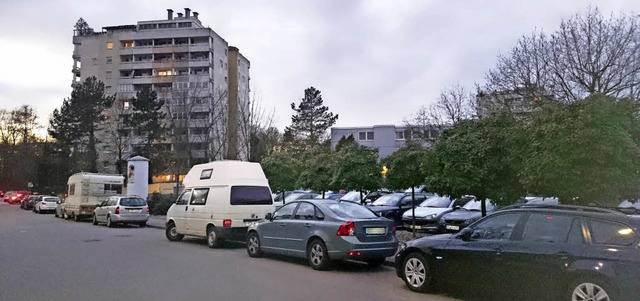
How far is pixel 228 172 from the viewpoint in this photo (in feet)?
53.7

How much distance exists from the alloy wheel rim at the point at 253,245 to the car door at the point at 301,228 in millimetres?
1377

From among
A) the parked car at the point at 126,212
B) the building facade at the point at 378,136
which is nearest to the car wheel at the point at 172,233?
the parked car at the point at 126,212

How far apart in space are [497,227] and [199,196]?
11.1 meters

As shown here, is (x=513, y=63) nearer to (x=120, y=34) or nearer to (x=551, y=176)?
(x=551, y=176)

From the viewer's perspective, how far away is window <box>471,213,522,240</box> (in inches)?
312

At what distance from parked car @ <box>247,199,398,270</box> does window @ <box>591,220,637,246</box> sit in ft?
16.0

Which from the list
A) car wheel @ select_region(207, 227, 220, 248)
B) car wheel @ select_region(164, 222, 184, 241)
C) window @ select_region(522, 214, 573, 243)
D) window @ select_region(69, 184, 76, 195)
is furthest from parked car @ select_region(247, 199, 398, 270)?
window @ select_region(69, 184, 76, 195)

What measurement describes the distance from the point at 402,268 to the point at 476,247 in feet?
5.26

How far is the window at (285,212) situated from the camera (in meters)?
12.7

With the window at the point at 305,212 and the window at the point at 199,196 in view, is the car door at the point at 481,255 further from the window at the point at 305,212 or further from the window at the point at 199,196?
the window at the point at 199,196

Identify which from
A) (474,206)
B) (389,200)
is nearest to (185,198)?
(389,200)

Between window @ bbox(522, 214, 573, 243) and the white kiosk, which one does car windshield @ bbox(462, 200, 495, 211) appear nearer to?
window @ bbox(522, 214, 573, 243)

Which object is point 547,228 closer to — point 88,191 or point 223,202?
→ point 223,202

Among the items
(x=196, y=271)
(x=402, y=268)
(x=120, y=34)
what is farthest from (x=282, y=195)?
(x=120, y=34)
